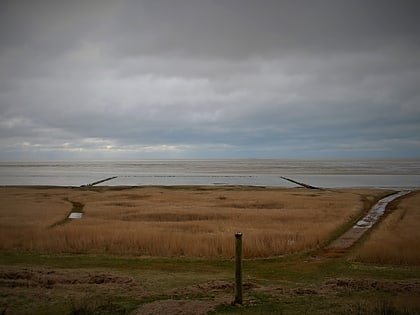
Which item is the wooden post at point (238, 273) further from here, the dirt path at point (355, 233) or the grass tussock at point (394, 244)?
the dirt path at point (355, 233)

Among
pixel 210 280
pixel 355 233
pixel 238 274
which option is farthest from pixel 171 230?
pixel 238 274

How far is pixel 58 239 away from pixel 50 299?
13.1 metres

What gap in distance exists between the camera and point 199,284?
15.2 m

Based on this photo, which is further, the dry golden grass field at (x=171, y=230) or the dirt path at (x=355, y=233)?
the dirt path at (x=355, y=233)

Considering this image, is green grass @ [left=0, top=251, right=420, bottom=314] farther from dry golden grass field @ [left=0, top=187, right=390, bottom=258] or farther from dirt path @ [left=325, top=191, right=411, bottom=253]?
dirt path @ [left=325, top=191, right=411, bottom=253]

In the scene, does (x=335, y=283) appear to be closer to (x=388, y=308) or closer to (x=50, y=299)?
(x=388, y=308)

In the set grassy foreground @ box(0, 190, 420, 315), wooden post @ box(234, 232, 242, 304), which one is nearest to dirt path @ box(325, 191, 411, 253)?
grassy foreground @ box(0, 190, 420, 315)

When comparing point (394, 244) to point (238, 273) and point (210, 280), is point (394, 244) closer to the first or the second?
point (210, 280)

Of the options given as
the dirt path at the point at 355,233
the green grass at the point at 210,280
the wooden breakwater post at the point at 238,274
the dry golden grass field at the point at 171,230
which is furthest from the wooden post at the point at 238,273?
the dirt path at the point at 355,233

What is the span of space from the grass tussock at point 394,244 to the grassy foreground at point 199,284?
325mm

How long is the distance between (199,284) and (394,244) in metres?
13.7

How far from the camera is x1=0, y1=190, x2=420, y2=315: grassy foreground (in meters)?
12.3

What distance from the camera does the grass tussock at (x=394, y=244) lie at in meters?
20.4

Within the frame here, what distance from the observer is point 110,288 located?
14609 millimetres
